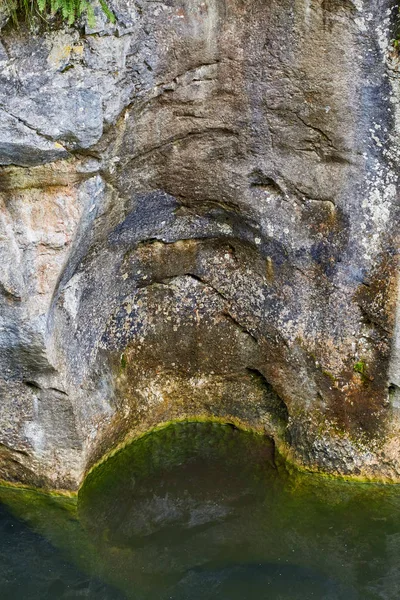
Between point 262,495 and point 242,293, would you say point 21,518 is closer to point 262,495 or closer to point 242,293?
point 262,495

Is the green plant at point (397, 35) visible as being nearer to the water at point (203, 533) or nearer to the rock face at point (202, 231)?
the rock face at point (202, 231)

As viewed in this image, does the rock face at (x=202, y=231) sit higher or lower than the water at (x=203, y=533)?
higher

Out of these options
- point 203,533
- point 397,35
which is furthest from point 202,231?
point 203,533

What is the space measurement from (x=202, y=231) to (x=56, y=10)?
1.73 m

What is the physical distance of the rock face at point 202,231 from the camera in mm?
4156

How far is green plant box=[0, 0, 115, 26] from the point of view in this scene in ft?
12.6

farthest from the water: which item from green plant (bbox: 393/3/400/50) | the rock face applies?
green plant (bbox: 393/3/400/50)

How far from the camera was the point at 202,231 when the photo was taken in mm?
5156

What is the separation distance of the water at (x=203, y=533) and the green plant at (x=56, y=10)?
2758mm

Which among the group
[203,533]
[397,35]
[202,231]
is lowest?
[203,533]

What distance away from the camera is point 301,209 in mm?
4785

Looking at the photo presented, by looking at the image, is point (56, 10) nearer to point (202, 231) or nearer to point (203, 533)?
point (202, 231)

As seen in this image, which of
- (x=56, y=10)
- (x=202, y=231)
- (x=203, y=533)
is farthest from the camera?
(x=202, y=231)

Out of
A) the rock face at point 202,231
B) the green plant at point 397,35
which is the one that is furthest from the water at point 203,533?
the green plant at point 397,35
